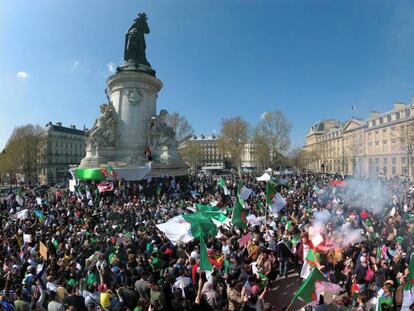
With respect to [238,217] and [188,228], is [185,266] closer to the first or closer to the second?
[188,228]

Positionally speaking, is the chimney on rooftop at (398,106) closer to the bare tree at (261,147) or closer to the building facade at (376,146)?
the building facade at (376,146)

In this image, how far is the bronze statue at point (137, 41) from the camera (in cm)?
2778

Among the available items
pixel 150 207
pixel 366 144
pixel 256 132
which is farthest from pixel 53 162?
pixel 366 144

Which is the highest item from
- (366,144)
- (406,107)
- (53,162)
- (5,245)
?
(406,107)

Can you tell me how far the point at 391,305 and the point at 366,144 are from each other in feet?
236

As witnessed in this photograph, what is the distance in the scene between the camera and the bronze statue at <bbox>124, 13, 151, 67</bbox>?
2778 cm

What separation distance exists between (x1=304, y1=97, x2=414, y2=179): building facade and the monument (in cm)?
3428

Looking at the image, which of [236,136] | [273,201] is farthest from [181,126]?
[273,201]

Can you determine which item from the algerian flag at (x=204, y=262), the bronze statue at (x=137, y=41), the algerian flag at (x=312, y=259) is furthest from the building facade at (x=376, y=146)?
the algerian flag at (x=204, y=262)

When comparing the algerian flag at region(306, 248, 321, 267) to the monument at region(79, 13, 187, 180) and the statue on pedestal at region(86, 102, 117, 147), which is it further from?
the statue on pedestal at region(86, 102, 117, 147)

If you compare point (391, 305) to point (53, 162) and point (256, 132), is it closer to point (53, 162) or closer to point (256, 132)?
point (256, 132)

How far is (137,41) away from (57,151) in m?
55.3

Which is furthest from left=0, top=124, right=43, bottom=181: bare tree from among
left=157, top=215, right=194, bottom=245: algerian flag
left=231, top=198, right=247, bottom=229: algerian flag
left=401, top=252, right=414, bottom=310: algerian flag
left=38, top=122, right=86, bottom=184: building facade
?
left=401, top=252, right=414, bottom=310: algerian flag

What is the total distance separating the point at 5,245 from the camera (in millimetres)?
9531
